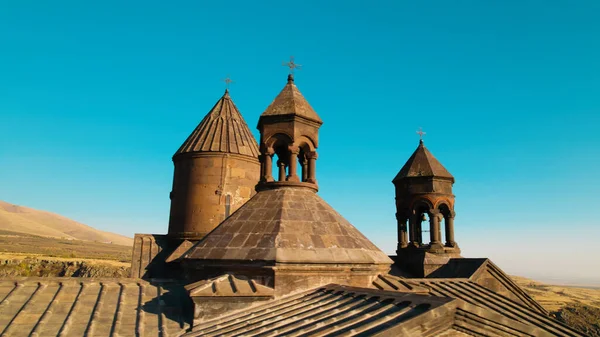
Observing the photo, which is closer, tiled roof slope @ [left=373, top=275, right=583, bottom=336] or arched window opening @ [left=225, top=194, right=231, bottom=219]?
tiled roof slope @ [left=373, top=275, right=583, bottom=336]

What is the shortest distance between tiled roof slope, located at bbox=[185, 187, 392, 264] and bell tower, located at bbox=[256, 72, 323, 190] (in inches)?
33.2

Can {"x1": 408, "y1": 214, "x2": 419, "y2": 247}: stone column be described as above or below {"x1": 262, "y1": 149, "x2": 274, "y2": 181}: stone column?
below

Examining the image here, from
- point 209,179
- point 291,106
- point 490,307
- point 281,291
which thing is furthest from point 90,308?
point 209,179

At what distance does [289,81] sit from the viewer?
887 cm

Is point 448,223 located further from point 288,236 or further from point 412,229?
point 288,236

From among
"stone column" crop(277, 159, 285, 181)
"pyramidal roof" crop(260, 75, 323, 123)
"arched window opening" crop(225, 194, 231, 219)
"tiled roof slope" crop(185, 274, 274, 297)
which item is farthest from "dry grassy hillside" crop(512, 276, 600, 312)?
"tiled roof slope" crop(185, 274, 274, 297)

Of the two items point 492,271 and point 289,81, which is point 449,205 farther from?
point 289,81

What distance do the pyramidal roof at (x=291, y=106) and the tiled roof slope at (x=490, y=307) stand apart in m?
3.55

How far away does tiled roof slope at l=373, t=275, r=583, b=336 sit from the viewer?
3.81 metres

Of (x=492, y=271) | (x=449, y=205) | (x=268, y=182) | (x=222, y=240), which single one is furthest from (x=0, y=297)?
(x=449, y=205)

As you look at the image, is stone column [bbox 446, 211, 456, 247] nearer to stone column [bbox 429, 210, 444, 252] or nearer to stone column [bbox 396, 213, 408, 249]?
stone column [bbox 429, 210, 444, 252]

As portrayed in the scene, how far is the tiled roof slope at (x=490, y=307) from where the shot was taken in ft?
12.5


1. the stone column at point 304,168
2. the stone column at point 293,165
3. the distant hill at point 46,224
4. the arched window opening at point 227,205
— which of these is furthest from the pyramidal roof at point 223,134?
the distant hill at point 46,224

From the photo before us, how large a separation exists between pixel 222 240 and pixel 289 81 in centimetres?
419
